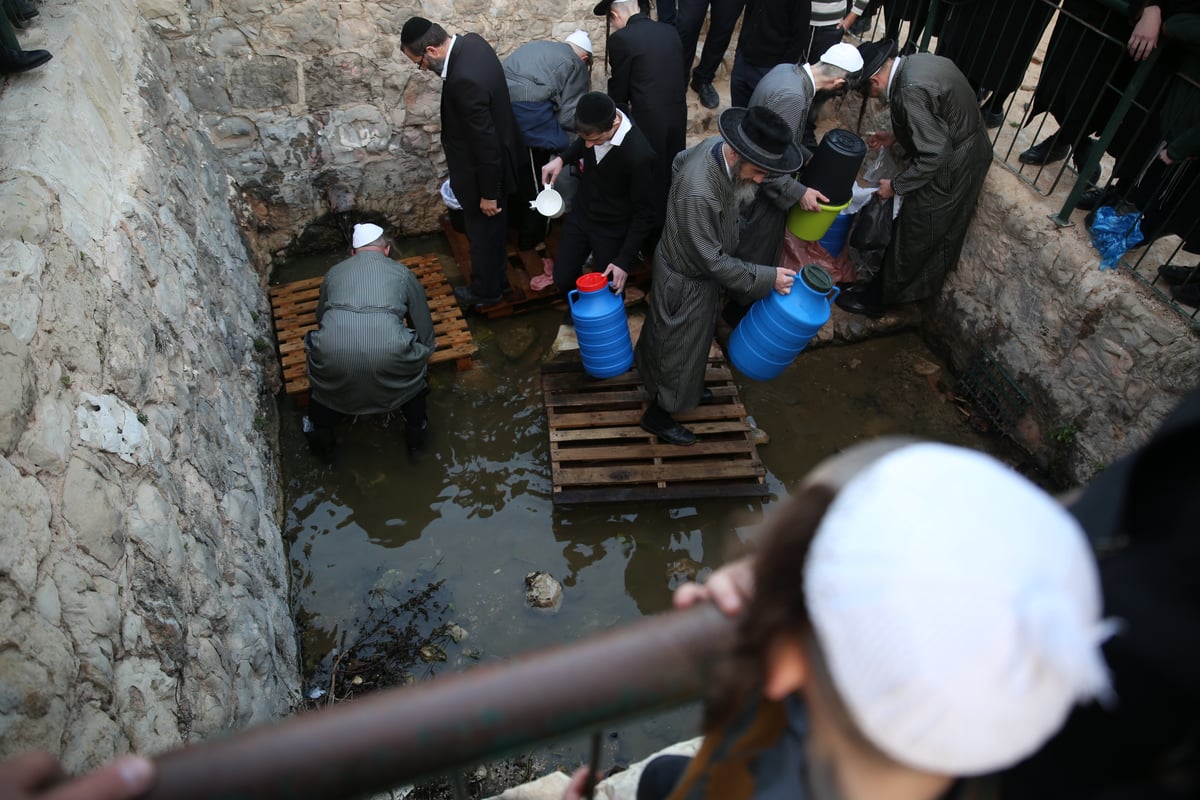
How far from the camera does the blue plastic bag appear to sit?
13.5ft

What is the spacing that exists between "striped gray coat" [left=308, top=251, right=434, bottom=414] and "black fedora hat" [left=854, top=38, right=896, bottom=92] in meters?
3.16

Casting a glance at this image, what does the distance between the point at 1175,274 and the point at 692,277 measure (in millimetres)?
2579

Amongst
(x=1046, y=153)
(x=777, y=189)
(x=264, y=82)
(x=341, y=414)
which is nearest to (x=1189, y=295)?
(x=1046, y=153)

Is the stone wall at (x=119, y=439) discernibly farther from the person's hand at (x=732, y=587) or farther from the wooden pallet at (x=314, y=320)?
the person's hand at (x=732, y=587)

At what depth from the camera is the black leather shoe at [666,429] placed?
15.2 ft

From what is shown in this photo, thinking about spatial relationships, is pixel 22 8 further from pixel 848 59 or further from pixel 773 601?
pixel 773 601

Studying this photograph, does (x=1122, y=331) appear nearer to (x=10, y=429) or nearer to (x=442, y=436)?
(x=442, y=436)

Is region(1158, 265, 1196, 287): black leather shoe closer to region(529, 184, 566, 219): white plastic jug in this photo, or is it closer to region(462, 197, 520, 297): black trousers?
region(529, 184, 566, 219): white plastic jug

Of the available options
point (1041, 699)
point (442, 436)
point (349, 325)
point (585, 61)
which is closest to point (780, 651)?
point (1041, 699)

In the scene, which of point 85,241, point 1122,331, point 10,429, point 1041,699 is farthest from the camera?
point 1122,331

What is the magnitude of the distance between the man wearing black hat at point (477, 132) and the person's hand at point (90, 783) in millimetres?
4437

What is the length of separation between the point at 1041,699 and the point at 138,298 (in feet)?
11.5

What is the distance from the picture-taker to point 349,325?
4.21 metres

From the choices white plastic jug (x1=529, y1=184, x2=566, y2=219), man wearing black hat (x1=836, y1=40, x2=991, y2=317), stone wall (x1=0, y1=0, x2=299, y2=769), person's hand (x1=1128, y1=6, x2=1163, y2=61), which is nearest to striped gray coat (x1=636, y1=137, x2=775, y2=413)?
white plastic jug (x1=529, y1=184, x2=566, y2=219)
